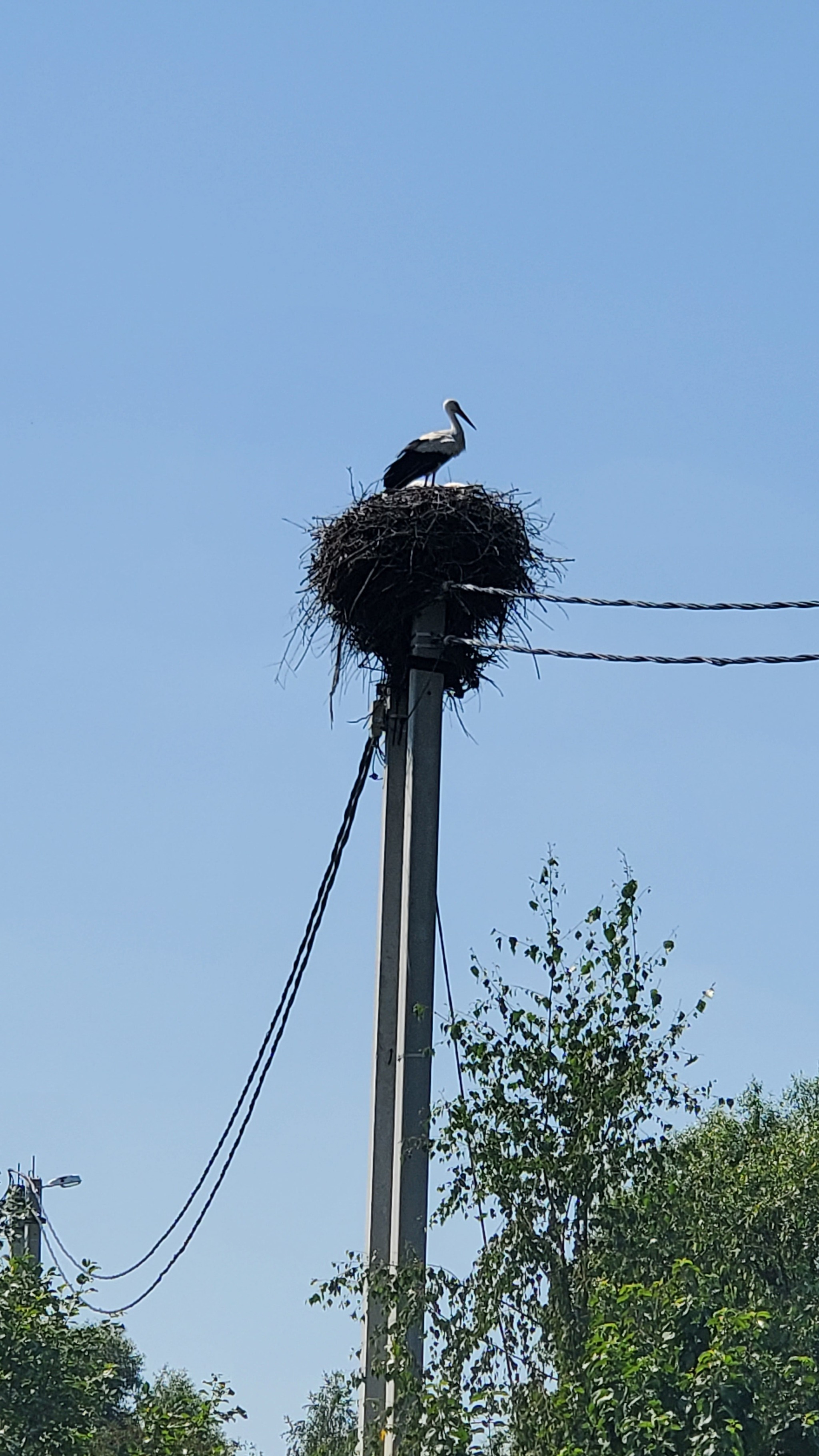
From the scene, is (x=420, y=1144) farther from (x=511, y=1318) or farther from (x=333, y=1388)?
(x=333, y=1388)

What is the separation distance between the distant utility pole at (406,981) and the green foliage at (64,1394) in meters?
2.91

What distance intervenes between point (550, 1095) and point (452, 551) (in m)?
3.68

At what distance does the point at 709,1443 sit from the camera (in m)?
8.51

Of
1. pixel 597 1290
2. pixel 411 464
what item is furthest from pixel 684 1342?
Result: pixel 411 464

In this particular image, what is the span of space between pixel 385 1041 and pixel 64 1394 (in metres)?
3.20

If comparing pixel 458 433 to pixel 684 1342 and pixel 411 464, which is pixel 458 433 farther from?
pixel 684 1342

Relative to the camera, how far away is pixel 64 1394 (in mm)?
12844

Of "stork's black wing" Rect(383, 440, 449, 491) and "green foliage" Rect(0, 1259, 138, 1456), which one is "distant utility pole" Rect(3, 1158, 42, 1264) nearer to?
"green foliage" Rect(0, 1259, 138, 1456)

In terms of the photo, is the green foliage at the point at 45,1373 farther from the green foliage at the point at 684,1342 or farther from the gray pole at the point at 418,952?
the green foliage at the point at 684,1342

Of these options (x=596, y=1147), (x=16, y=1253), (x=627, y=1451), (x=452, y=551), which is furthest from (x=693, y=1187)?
(x=16, y=1253)

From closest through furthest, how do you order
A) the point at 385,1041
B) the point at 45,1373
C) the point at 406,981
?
the point at 406,981 → the point at 385,1041 → the point at 45,1373

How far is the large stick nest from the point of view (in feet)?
40.7

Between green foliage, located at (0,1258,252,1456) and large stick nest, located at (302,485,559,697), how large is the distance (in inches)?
158

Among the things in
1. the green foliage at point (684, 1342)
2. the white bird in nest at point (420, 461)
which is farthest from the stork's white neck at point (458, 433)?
the green foliage at point (684, 1342)
